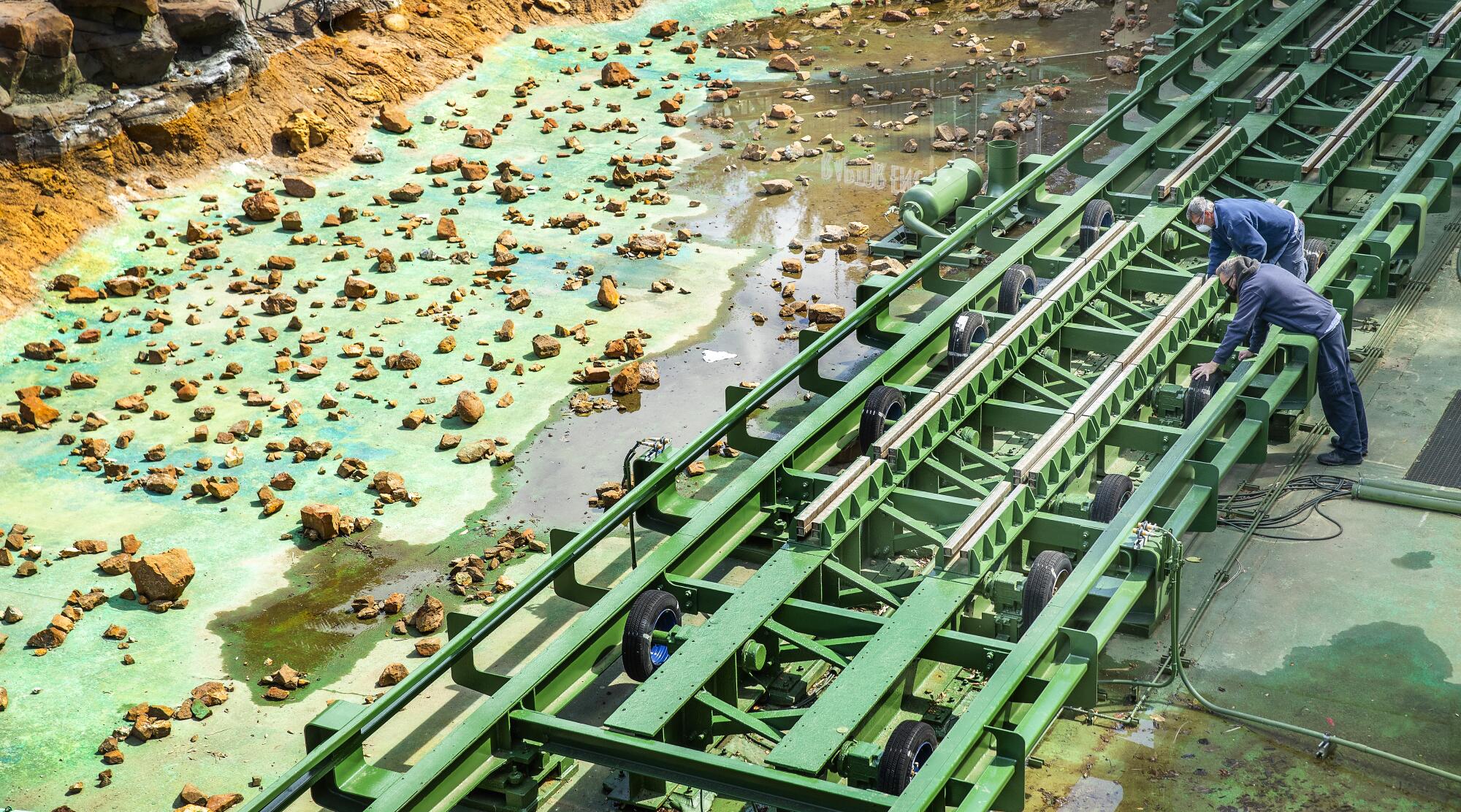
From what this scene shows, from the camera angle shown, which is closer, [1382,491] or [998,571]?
[998,571]

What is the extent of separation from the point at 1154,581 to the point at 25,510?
23.0 ft

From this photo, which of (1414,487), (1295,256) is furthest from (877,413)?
(1414,487)

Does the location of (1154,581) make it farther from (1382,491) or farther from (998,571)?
(1382,491)

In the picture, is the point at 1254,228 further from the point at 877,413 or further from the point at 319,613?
the point at 319,613

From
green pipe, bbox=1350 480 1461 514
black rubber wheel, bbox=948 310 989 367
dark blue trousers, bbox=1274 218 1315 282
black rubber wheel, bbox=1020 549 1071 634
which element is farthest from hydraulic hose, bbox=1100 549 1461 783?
dark blue trousers, bbox=1274 218 1315 282

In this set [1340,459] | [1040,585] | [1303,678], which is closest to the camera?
[1040,585]

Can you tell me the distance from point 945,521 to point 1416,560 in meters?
2.79

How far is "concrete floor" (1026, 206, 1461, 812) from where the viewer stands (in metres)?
7.63

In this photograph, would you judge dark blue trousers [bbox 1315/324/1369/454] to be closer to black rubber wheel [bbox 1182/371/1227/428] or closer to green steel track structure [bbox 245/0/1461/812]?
green steel track structure [bbox 245/0/1461/812]

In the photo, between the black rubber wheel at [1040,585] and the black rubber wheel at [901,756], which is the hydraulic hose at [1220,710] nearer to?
the black rubber wheel at [1040,585]

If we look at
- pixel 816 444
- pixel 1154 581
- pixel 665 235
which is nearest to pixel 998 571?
pixel 1154 581

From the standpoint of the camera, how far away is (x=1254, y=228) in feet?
35.0

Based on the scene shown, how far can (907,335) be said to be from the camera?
1073 centimetres

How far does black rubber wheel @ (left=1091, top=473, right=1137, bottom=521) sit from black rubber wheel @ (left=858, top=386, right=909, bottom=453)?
1539 millimetres
